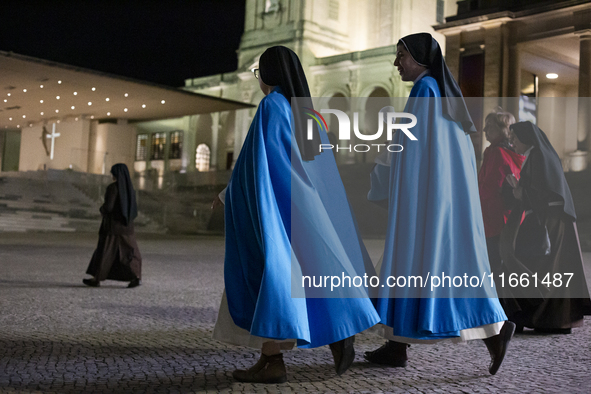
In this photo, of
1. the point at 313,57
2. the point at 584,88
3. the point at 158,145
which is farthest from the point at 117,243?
the point at 158,145

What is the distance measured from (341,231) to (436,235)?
20.5 inches

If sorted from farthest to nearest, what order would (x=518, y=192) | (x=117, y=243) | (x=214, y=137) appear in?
(x=214, y=137) → (x=117, y=243) → (x=518, y=192)

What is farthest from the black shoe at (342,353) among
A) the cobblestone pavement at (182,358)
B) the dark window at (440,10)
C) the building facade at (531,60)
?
the dark window at (440,10)

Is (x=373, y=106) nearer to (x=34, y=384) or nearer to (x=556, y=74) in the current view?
(x=556, y=74)

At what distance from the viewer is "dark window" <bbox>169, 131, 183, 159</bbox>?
4725cm

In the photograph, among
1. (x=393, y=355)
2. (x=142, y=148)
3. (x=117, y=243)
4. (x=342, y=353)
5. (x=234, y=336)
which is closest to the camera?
(x=342, y=353)

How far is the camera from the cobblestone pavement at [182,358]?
3.33 meters

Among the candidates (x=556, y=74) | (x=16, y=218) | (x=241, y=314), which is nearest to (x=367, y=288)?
(x=241, y=314)

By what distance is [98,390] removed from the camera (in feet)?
10.4

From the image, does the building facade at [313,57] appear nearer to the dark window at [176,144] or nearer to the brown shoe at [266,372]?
the dark window at [176,144]

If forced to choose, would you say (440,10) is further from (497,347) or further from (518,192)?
(497,347)

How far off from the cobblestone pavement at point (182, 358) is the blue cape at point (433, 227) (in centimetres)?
36

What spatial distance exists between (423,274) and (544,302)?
2.13 metres

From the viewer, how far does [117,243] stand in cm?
799
